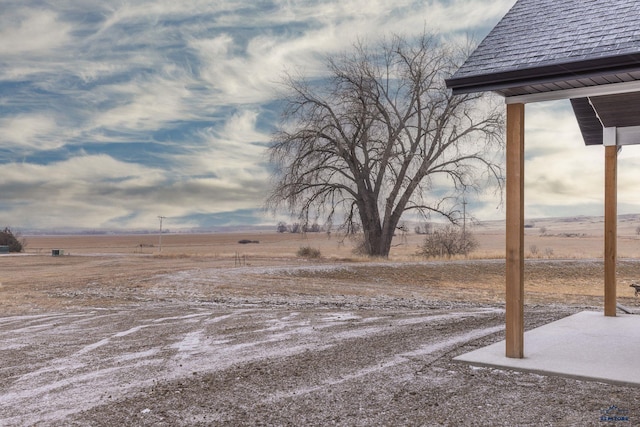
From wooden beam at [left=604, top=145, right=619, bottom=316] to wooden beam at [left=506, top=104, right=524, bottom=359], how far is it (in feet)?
12.9

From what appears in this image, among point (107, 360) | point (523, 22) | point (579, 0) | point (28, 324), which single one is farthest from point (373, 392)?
point (28, 324)

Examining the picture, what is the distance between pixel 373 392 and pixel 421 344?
7.52ft

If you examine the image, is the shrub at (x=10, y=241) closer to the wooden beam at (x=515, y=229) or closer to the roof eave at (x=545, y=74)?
the roof eave at (x=545, y=74)

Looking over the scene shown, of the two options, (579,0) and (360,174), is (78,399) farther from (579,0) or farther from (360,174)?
(360,174)

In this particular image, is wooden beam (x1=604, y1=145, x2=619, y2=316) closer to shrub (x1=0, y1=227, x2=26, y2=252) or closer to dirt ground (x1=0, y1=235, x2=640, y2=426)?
dirt ground (x1=0, y1=235, x2=640, y2=426)

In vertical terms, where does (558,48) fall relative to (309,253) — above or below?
above

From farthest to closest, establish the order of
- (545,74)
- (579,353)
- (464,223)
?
(464,223)
(579,353)
(545,74)

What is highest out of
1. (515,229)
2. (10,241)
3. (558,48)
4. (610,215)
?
(558,48)

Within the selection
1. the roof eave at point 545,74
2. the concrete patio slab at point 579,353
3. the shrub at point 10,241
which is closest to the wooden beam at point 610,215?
the concrete patio slab at point 579,353

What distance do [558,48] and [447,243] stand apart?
83.5 feet

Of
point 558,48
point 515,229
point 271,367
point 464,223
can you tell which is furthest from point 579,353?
point 464,223

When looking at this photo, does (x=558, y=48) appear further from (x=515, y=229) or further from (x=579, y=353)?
(x=579, y=353)

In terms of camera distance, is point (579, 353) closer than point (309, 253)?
Yes

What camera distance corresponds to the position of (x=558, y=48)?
649cm
